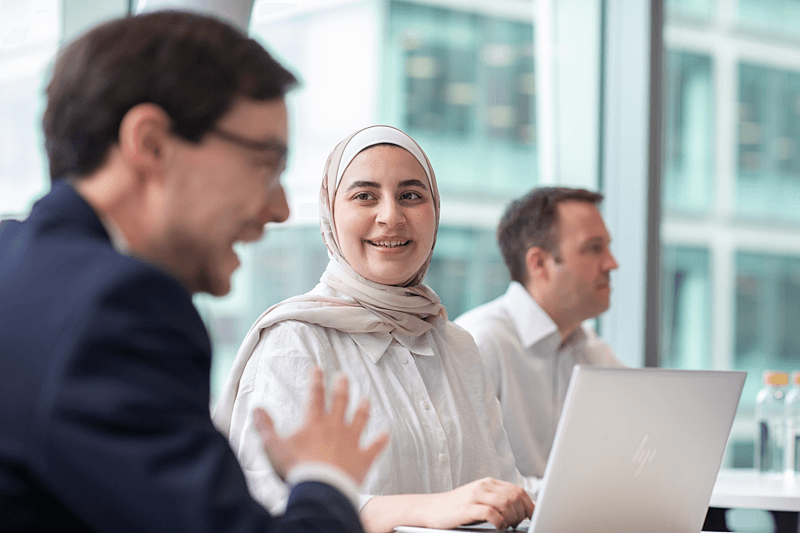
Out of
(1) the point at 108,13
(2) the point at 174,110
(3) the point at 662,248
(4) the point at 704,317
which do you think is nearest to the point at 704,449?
(2) the point at 174,110

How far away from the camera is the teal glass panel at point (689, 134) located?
403 centimetres

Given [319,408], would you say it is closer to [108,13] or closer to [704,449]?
[704,449]

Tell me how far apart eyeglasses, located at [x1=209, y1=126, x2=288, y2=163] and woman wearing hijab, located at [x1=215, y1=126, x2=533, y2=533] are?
72 centimetres

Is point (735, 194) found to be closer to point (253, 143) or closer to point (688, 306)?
point (688, 306)

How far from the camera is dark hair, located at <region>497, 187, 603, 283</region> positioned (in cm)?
267

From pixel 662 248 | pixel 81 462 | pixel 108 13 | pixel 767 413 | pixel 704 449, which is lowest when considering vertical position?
pixel 767 413

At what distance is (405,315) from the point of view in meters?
1.75

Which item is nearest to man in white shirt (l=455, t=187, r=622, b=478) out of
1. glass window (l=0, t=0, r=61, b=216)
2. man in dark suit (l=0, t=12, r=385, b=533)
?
glass window (l=0, t=0, r=61, b=216)

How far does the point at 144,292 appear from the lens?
692 millimetres

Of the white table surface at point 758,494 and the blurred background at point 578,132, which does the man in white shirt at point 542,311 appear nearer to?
the white table surface at point 758,494

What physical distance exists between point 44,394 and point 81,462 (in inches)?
2.4

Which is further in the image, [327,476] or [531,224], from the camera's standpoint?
[531,224]

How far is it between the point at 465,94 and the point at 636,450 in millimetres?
2346

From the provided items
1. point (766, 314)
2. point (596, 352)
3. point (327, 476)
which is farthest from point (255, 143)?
point (766, 314)
